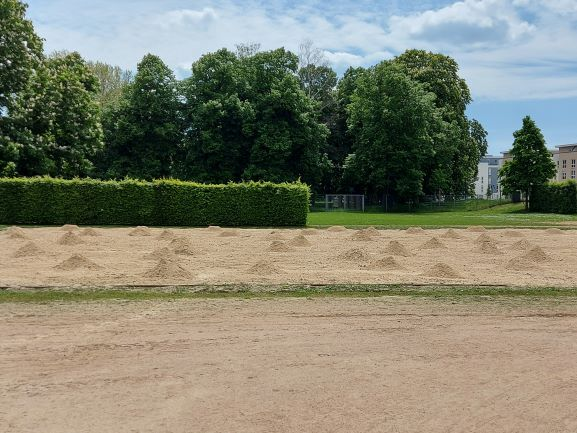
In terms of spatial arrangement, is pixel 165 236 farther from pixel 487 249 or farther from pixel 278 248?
pixel 487 249

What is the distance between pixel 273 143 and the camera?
50.8 meters

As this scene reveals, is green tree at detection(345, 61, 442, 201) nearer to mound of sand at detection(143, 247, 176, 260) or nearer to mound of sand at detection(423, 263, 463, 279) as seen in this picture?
mound of sand at detection(143, 247, 176, 260)

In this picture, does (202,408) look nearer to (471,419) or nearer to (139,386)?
(139,386)

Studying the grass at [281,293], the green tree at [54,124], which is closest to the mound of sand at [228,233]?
the grass at [281,293]

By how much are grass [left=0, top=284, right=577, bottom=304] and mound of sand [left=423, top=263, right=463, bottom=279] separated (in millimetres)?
1395

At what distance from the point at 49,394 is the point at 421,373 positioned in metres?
3.69

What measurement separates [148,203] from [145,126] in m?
24.1

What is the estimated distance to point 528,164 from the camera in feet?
180

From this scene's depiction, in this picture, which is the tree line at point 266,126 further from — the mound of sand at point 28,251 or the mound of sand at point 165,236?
the mound of sand at point 28,251

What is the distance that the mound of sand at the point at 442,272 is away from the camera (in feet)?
42.2

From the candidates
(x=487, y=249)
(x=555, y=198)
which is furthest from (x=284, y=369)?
(x=555, y=198)

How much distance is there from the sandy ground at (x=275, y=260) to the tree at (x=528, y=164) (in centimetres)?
3400

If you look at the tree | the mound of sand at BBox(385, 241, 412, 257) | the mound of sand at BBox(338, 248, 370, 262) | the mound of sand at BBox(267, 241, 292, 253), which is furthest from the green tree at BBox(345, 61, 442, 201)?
the mound of sand at BBox(338, 248, 370, 262)

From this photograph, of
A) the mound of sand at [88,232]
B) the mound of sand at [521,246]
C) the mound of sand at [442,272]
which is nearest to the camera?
the mound of sand at [442,272]
